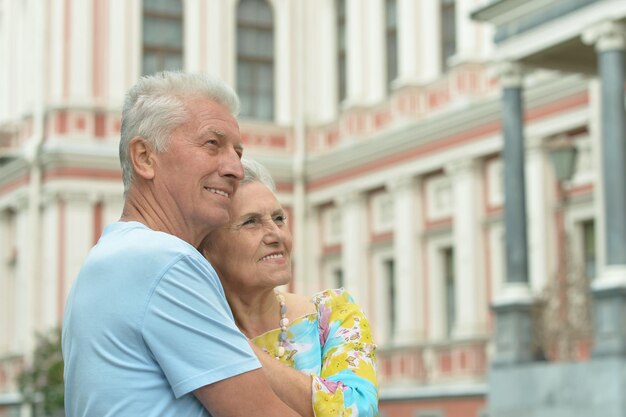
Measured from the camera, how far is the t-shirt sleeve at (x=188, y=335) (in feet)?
6.67

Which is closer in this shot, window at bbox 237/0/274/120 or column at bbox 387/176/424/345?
column at bbox 387/176/424/345

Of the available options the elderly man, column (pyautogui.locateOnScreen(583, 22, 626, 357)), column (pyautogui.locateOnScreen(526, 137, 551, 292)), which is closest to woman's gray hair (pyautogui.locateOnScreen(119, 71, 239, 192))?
the elderly man

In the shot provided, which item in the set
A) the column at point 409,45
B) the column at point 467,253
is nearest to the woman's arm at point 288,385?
the column at point 467,253

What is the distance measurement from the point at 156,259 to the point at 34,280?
22.9 meters

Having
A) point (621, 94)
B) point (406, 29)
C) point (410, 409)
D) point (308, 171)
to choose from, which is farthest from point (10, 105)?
point (621, 94)

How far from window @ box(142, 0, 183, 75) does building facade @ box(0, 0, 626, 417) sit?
29 millimetres

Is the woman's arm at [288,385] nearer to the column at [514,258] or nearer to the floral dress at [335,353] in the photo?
the floral dress at [335,353]

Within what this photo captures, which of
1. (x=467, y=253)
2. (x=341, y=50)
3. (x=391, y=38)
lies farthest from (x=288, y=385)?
(x=341, y=50)

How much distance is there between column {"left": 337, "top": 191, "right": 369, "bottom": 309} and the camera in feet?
79.9

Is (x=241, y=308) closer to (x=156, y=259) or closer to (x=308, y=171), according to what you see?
(x=156, y=259)

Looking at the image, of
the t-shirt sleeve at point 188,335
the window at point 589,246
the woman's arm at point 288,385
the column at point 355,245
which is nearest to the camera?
the t-shirt sleeve at point 188,335

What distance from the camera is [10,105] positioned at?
27.3m

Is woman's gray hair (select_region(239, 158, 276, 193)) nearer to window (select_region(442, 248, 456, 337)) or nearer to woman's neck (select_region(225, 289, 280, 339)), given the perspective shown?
woman's neck (select_region(225, 289, 280, 339))

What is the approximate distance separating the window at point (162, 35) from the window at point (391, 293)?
5.72 metres
